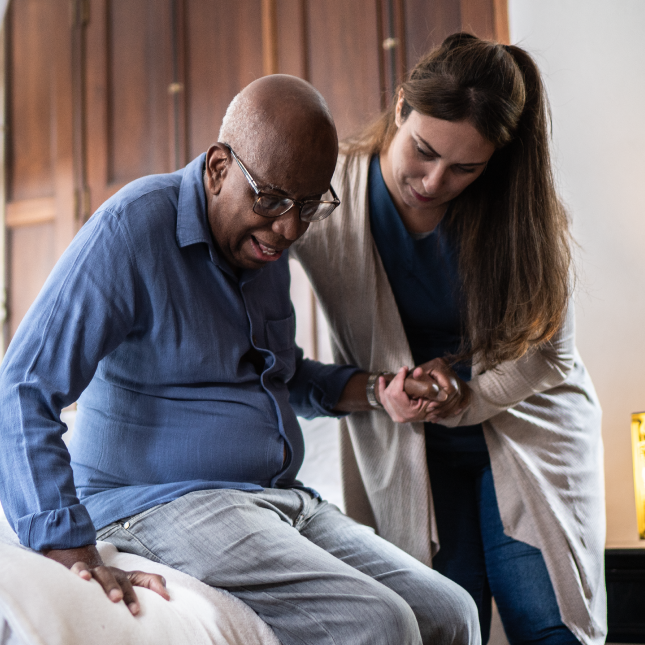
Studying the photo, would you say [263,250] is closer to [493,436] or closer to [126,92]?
[493,436]

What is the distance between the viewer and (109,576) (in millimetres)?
906

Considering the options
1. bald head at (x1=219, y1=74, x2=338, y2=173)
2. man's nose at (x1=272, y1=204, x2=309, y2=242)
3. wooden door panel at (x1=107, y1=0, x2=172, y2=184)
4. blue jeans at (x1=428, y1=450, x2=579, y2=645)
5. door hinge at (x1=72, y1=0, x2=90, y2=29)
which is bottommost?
blue jeans at (x1=428, y1=450, x2=579, y2=645)

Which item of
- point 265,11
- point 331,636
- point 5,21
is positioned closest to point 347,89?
point 265,11

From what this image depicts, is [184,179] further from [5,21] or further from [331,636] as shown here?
[5,21]

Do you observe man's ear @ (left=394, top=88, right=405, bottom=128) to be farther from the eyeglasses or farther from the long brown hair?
the eyeglasses

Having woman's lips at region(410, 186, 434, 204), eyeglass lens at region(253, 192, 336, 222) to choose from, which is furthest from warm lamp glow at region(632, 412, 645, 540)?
eyeglass lens at region(253, 192, 336, 222)

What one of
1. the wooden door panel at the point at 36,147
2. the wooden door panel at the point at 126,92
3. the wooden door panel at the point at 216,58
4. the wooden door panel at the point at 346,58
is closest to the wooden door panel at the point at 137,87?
the wooden door panel at the point at 126,92

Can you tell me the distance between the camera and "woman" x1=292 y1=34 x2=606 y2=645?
146cm

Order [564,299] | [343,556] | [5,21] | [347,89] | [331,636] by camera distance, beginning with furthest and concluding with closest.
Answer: [5,21], [347,89], [564,299], [343,556], [331,636]

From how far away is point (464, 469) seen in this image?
5.50 feet

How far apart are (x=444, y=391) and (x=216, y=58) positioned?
7.19 ft

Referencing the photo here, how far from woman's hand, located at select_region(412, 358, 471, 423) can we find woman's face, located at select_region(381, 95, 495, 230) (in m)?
0.34

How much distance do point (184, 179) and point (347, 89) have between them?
1.70 meters

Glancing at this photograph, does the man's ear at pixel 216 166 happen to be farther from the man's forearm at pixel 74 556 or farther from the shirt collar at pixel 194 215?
the man's forearm at pixel 74 556
